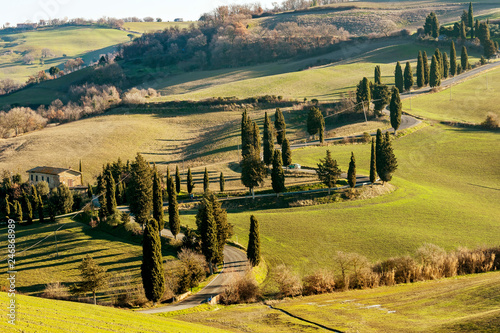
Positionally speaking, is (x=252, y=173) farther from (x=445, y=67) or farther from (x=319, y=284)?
(x=445, y=67)

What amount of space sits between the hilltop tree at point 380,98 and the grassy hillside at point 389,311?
2857 inches

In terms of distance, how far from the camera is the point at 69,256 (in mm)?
60438

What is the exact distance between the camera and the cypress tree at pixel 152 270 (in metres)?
44.9

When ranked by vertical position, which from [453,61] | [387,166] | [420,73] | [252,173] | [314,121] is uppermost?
[453,61]

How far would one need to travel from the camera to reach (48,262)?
195 ft

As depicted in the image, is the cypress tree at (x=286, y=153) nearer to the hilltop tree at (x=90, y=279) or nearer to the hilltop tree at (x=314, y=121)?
the hilltop tree at (x=314, y=121)

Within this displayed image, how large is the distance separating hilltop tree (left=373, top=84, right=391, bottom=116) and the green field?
744 cm

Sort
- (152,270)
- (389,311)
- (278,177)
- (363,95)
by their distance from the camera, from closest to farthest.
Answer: (389,311) < (152,270) < (278,177) < (363,95)

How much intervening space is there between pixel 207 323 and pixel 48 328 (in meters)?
13.7

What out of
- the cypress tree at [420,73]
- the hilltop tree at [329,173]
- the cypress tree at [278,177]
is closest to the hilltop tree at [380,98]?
the cypress tree at [420,73]

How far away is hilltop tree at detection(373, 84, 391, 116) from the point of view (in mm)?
113125

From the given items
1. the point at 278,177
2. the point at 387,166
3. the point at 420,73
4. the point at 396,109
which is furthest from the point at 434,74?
the point at 278,177

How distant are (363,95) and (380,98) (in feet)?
13.8

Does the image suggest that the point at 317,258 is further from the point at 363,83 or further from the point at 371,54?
the point at 371,54
